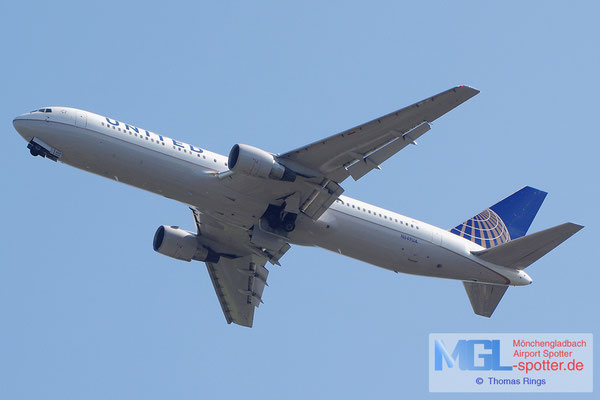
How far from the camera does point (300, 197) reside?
39906mm

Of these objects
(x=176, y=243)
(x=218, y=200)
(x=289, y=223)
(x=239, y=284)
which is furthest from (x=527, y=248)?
(x=176, y=243)

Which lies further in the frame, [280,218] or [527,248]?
[527,248]

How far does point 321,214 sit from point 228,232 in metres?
6.98

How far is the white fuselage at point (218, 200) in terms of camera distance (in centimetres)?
3803

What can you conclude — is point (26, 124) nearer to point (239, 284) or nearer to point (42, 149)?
point (42, 149)

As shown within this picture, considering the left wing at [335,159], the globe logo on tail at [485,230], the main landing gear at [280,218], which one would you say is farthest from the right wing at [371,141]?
the globe logo on tail at [485,230]

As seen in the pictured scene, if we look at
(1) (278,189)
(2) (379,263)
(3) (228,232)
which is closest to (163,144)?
(1) (278,189)

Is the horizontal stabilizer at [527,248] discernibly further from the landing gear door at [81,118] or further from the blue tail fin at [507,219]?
the landing gear door at [81,118]

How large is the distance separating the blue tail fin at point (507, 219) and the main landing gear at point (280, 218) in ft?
32.7

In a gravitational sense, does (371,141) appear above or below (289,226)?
above

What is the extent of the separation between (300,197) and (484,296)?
39.2 ft

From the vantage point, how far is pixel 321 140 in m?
37.8

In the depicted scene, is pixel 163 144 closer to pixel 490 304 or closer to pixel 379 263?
pixel 379 263

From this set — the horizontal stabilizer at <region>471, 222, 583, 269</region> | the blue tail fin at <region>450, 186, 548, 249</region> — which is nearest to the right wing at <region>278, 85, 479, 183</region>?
the horizontal stabilizer at <region>471, 222, 583, 269</region>
